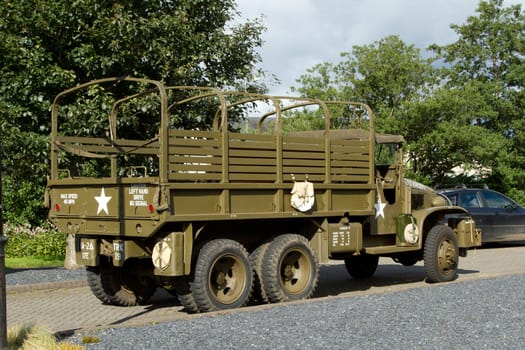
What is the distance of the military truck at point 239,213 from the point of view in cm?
938

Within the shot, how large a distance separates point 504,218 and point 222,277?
12236 millimetres

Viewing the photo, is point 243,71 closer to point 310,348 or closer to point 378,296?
point 378,296

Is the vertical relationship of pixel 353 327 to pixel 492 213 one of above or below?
below

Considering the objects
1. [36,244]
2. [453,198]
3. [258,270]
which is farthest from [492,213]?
[36,244]

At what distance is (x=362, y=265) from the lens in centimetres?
1409

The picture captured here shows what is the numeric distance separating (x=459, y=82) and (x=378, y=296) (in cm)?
2548

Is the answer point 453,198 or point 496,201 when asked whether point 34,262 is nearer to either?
point 453,198

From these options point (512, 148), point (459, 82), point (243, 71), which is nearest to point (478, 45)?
point (459, 82)

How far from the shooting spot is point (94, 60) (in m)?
14.4

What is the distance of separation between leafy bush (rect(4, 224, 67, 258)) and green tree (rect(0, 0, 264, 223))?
364cm

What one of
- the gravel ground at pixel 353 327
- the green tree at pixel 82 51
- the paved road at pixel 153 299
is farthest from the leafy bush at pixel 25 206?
the gravel ground at pixel 353 327

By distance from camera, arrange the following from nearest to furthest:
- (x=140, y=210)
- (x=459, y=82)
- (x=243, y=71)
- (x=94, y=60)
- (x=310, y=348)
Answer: (x=310, y=348), (x=140, y=210), (x=94, y=60), (x=243, y=71), (x=459, y=82)

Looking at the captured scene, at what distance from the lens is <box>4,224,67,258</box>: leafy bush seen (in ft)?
62.8

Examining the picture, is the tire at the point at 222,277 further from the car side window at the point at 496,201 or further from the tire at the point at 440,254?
the car side window at the point at 496,201
